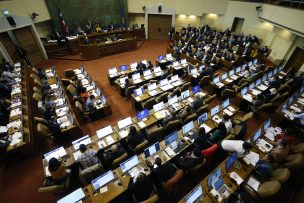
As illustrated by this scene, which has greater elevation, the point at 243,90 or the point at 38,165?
the point at 243,90

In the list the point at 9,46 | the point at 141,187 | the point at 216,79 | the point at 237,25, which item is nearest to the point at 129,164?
the point at 141,187

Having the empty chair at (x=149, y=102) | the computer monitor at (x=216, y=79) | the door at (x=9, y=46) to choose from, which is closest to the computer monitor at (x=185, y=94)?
the empty chair at (x=149, y=102)

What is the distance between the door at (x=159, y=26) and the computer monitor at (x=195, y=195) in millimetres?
18466

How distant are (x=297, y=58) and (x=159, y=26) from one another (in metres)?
13.1

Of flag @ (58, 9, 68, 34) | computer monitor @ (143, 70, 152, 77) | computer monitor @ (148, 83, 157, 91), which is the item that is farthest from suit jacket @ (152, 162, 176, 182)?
flag @ (58, 9, 68, 34)

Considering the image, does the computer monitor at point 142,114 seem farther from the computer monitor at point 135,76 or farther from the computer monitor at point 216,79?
the computer monitor at point 216,79

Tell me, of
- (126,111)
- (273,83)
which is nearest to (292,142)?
(273,83)

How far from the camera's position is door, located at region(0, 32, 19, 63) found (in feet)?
39.6

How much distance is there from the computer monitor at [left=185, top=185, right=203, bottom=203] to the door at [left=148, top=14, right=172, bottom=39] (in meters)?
18.5

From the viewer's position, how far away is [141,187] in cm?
461

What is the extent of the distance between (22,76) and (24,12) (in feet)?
17.6

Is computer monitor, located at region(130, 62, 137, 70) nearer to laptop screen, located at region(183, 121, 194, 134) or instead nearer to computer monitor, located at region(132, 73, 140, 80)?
computer monitor, located at region(132, 73, 140, 80)

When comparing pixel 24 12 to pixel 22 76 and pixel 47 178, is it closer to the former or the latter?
pixel 22 76

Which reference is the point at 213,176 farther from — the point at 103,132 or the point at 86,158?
the point at 103,132
